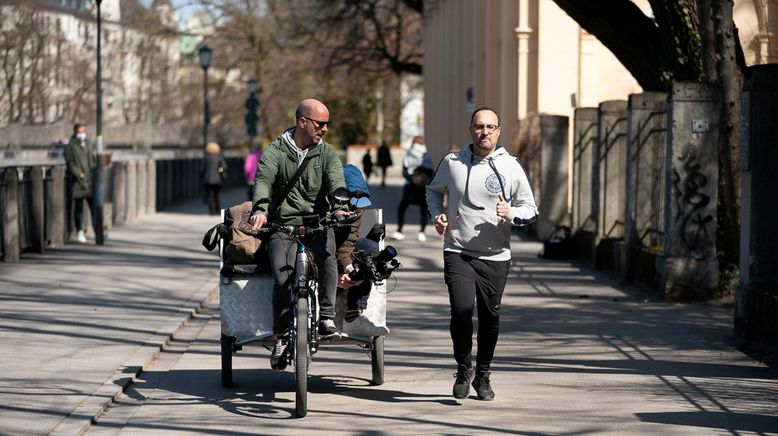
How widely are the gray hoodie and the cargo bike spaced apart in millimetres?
435

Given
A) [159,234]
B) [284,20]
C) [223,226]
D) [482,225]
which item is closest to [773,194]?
[482,225]

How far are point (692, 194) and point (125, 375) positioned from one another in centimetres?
762

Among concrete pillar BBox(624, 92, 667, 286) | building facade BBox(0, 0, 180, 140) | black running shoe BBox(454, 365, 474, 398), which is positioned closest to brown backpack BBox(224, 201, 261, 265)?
black running shoe BBox(454, 365, 474, 398)

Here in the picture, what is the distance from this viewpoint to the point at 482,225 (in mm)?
9289

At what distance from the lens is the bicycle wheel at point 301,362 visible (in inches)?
344

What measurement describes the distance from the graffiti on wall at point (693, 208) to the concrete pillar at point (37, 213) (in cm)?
923

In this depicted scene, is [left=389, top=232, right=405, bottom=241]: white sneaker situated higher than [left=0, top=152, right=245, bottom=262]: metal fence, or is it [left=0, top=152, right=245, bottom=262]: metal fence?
[left=0, top=152, right=245, bottom=262]: metal fence

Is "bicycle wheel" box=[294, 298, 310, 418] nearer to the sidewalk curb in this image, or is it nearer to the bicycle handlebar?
the bicycle handlebar

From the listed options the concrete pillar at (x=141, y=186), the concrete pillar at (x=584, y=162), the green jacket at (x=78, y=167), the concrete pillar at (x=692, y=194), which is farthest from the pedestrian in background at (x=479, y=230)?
the concrete pillar at (x=141, y=186)

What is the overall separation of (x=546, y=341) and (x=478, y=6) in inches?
1085

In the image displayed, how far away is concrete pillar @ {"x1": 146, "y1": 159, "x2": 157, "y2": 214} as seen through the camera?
35438mm

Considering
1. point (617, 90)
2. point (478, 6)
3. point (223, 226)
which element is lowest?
point (223, 226)

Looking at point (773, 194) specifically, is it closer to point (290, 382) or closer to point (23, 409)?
point (290, 382)

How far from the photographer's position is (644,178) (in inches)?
730
